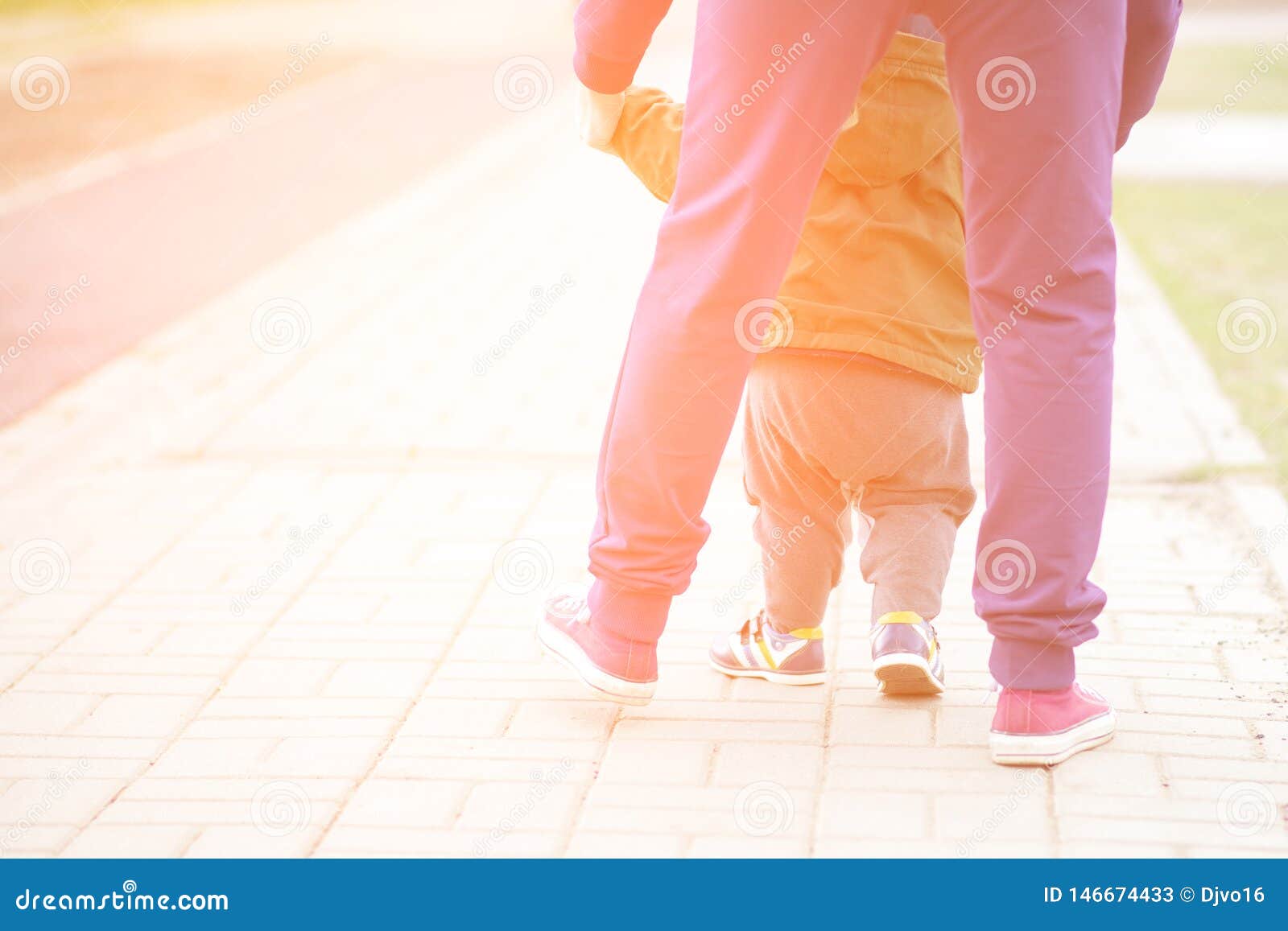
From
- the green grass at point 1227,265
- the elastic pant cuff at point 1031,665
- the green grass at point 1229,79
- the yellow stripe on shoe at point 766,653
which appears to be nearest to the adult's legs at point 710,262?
the yellow stripe on shoe at point 766,653

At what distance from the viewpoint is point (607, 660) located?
9.02 ft

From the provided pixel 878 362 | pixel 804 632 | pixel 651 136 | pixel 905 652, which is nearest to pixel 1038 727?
pixel 905 652

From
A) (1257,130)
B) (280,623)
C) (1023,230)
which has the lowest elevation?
(1257,130)

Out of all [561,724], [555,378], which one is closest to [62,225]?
[555,378]

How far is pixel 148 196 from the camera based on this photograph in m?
9.91

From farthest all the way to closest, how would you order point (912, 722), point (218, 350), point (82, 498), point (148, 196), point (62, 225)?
point (148, 196)
point (62, 225)
point (218, 350)
point (82, 498)
point (912, 722)

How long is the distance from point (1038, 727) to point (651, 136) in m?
1.28

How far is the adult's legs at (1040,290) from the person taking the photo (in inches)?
92.4

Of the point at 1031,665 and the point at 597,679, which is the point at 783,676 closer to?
the point at 597,679

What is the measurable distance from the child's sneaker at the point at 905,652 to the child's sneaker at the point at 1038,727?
246mm

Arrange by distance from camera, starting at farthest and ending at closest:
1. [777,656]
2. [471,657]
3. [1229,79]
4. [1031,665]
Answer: [1229,79], [471,657], [777,656], [1031,665]

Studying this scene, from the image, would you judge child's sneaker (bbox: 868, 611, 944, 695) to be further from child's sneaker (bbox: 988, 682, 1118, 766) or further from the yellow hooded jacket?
the yellow hooded jacket
